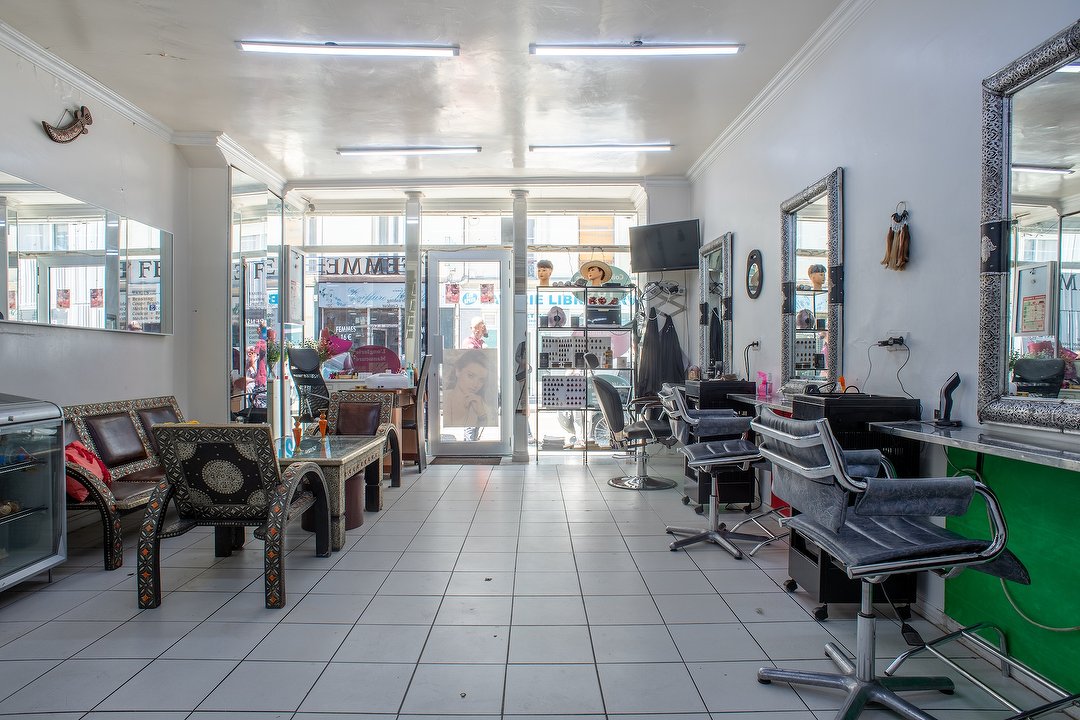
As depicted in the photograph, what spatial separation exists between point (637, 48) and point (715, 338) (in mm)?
2872

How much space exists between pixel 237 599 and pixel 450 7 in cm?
343

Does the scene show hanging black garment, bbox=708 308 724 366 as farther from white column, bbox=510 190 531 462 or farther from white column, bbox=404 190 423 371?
white column, bbox=404 190 423 371

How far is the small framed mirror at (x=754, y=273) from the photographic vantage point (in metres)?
4.75

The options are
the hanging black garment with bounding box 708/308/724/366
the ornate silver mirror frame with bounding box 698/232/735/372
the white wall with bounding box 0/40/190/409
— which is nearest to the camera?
the white wall with bounding box 0/40/190/409

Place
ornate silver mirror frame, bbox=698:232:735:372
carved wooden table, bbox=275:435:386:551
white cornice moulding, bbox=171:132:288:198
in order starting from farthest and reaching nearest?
ornate silver mirror frame, bbox=698:232:735:372 → white cornice moulding, bbox=171:132:288:198 → carved wooden table, bbox=275:435:386:551

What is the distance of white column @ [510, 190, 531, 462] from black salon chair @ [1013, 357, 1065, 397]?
199 inches

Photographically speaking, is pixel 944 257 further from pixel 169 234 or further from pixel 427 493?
pixel 169 234

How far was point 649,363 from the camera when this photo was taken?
657cm

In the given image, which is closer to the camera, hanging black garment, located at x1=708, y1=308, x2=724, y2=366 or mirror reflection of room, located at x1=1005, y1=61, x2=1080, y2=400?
mirror reflection of room, located at x1=1005, y1=61, x2=1080, y2=400

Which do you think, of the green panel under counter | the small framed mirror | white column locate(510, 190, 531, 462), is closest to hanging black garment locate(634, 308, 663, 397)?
white column locate(510, 190, 531, 462)

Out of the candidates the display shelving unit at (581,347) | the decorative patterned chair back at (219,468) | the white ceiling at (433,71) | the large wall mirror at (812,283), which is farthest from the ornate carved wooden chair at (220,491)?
the display shelving unit at (581,347)

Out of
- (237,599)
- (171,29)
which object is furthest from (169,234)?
(237,599)

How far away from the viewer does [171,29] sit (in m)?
3.65

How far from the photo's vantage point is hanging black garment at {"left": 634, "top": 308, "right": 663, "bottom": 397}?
21.5 feet
